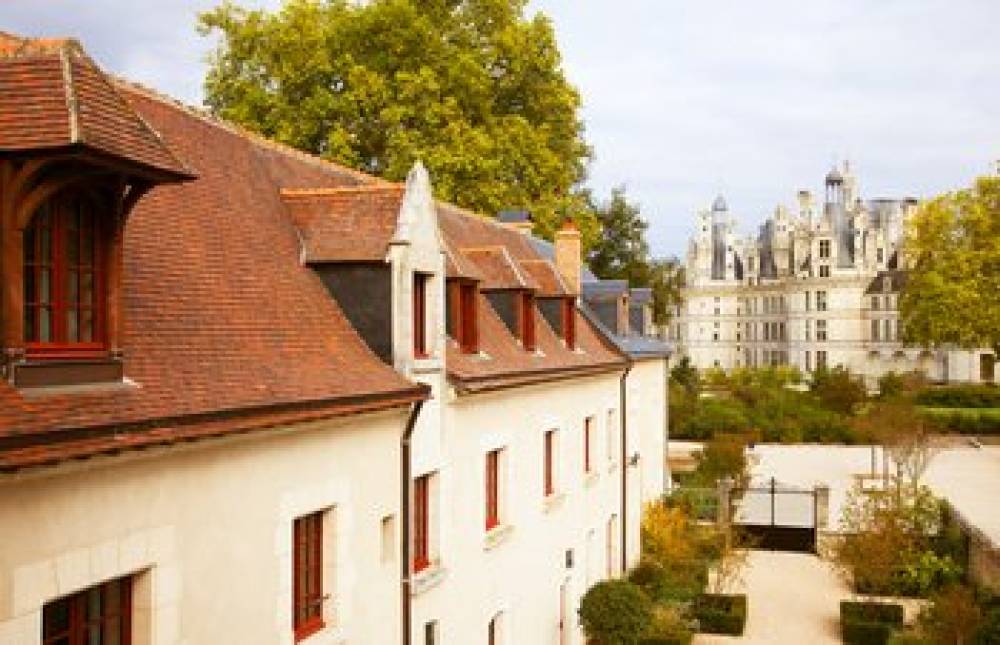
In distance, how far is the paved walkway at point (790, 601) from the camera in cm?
2341

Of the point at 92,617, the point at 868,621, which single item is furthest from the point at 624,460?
the point at 92,617

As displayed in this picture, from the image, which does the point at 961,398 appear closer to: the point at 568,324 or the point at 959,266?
the point at 959,266

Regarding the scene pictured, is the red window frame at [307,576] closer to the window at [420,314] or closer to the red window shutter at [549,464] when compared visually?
the window at [420,314]

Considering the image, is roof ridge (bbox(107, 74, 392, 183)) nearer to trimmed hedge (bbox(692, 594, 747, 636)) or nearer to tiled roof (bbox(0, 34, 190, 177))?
tiled roof (bbox(0, 34, 190, 177))

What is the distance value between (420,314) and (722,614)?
13.9 meters

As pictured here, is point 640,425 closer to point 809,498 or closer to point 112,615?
point 809,498

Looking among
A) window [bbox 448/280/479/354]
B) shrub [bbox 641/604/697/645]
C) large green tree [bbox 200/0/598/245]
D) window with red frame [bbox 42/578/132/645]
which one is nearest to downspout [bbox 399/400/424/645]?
window [bbox 448/280/479/354]

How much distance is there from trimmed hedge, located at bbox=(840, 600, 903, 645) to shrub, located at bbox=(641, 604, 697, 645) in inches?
136

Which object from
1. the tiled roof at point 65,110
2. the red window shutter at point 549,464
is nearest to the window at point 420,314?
the tiled roof at point 65,110

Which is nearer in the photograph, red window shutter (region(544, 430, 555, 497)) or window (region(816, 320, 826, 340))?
red window shutter (region(544, 430, 555, 497))

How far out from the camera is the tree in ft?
196

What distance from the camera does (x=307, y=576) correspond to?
10.1 m

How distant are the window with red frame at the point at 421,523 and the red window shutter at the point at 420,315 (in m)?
1.62

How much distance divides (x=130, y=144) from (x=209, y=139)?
5.66 meters
